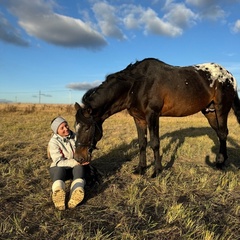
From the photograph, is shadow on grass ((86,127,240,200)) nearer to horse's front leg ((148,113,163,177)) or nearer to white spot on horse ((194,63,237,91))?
horse's front leg ((148,113,163,177))

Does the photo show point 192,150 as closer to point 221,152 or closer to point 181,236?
point 221,152

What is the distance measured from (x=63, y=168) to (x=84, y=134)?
2.29ft

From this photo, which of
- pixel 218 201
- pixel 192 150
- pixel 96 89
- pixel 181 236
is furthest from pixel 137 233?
pixel 192 150

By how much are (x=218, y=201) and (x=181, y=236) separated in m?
1.52

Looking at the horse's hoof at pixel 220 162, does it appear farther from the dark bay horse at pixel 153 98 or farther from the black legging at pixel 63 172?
the black legging at pixel 63 172

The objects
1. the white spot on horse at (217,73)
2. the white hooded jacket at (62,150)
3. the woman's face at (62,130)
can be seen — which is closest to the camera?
the white hooded jacket at (62,150)

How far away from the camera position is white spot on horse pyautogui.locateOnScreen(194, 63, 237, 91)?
681cm

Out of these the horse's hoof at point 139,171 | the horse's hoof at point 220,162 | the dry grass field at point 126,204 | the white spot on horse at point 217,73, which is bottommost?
the dry grass field at point 126,204

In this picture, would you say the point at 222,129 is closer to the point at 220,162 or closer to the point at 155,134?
the point at 220,162

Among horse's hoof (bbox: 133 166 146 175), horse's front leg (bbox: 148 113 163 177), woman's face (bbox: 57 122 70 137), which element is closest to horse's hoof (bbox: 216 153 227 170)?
horse's front leg (bbox: 148 113 163 177)

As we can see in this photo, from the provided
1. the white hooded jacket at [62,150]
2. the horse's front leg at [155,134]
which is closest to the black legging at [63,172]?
the white hooded jacket at [62,150]

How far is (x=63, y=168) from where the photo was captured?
14.2ft

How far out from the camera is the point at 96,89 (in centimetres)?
543

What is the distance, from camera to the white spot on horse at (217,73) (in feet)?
22.4
